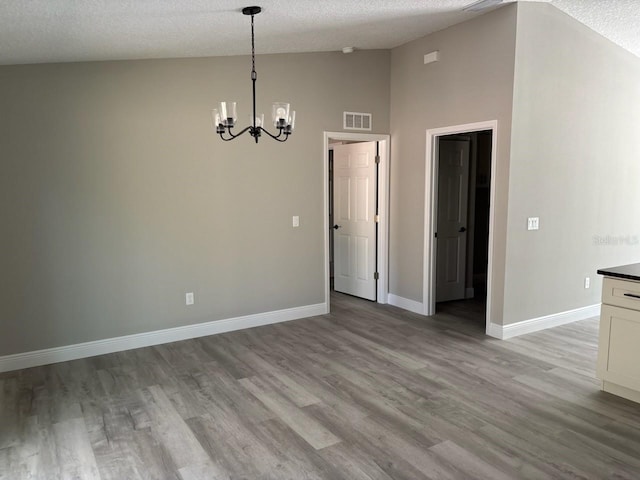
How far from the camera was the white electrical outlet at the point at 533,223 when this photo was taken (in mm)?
4598

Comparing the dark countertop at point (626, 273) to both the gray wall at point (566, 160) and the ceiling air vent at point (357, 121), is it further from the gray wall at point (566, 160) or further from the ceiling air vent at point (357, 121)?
the ceiling air vent at point (357, 121)

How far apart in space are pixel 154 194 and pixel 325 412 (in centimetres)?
259

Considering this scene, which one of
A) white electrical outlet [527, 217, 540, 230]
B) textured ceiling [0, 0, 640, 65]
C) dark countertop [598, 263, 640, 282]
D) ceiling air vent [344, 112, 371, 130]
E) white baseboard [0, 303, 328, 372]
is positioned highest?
textured ceiling [0, 0, 640, 65]

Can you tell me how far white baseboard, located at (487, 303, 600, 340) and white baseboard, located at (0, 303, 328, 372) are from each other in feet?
6.44

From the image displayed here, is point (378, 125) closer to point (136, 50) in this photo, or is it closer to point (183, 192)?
point (183, 192)

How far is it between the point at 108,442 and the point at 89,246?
1.95 metres

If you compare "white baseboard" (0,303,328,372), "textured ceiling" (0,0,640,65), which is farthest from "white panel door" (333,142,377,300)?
"textured ceiling" (0,0,640,65)

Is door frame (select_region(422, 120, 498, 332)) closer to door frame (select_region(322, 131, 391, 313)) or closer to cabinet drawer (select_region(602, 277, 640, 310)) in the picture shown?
door frame (select_region(322, 131, 391, 313))

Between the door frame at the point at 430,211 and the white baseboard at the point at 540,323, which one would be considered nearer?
the white baseboard at the point at 540,323

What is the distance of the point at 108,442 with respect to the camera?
9.22 ft

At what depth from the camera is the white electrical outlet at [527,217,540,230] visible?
15.1 feet

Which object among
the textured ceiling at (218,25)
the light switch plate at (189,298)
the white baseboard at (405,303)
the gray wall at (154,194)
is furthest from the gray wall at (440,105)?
the light switch plate at (189,298)

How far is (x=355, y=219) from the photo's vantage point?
625cm

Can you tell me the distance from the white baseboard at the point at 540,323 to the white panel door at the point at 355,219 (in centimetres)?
185
